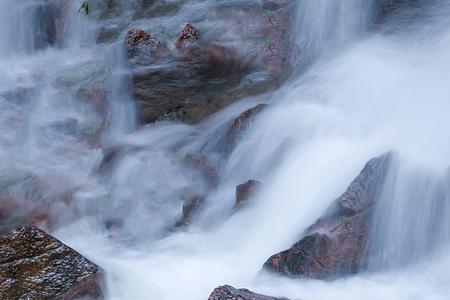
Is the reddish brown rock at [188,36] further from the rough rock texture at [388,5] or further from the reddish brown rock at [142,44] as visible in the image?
the rough rock texture at [388,5]

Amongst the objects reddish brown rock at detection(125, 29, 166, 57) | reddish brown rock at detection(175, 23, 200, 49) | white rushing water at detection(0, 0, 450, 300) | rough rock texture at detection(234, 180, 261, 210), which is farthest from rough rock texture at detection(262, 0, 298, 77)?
rough rock texture at detection(234, 180, 261, 210)

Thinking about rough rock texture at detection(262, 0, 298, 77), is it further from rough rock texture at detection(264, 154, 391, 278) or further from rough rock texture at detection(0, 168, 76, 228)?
rough rock texture at detection(0, 168, 76, 228)

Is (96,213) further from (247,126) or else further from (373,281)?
(373,281)

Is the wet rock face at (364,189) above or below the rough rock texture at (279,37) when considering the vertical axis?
below

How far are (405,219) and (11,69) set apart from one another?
7.46m

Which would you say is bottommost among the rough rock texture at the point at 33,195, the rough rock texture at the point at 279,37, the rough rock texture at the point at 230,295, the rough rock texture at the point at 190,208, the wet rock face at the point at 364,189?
the rough rock texture at the point at 190,208

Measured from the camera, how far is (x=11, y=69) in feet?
34.3

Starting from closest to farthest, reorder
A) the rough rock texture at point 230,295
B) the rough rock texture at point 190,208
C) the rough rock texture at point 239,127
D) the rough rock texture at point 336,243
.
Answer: the rough rock texture at point 230,295, the rough rock texture at point 336,243, the rough rock texture at point 190,208, the rough rock texture at point 239,127

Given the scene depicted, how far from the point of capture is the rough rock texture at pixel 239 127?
25.5 ft

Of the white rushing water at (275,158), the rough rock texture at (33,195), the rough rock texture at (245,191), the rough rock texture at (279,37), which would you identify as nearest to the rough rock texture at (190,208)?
the white rushing water at (275,158)

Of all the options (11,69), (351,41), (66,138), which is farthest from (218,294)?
(11,69)

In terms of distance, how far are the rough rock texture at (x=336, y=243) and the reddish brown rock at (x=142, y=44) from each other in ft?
14.3

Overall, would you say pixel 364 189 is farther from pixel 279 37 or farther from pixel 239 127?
pixel 279 37

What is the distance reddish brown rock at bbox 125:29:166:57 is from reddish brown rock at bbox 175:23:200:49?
10.5 inches
